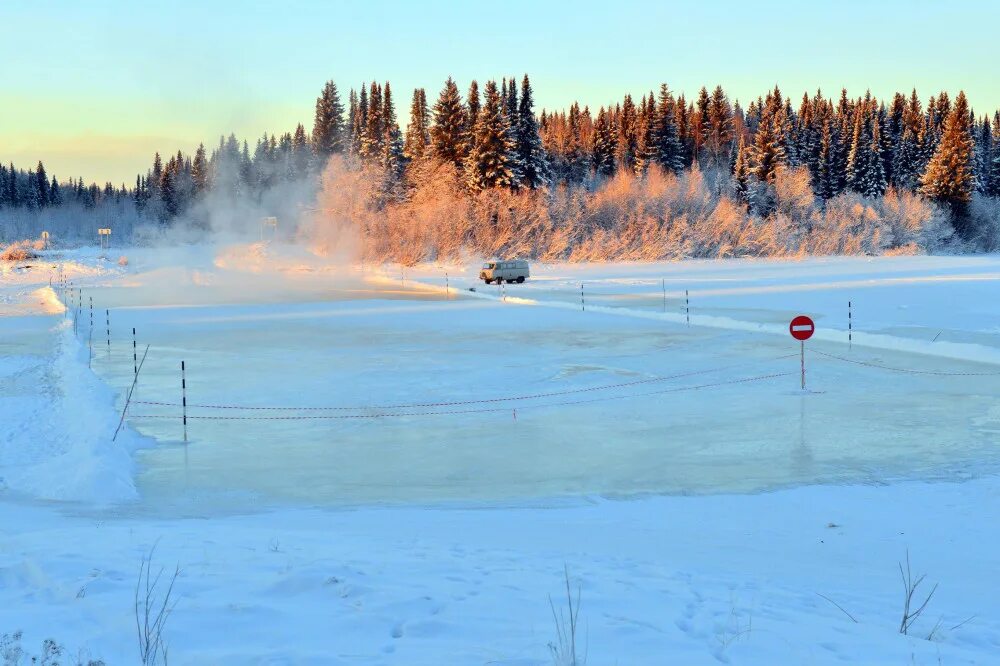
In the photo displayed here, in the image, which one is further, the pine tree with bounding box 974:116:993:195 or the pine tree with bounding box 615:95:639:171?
the pine tree with bounding box 615:95:639:171

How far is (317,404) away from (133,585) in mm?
8848

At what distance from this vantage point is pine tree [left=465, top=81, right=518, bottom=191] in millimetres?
70500

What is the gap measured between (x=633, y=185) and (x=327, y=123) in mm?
59623

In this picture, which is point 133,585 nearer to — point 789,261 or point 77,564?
point 77,564

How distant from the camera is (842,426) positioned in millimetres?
12039

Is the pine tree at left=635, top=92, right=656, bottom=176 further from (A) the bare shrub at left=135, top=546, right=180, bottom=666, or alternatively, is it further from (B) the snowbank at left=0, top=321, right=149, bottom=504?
(A) the bare shrub at left=135, top=546, right=180, bottom=666

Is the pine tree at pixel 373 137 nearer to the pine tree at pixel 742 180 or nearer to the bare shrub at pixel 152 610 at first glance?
the pine tree at pixel 742 180

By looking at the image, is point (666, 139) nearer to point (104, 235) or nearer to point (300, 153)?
point (300, 153)

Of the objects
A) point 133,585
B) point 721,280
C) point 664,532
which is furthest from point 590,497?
point 721,280

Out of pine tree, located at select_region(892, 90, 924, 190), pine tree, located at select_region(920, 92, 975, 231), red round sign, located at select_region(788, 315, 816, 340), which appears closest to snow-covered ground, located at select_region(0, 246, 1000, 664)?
red round sign, located at select_region(788, 315, 816, 340)

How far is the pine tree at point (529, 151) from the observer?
72500 mm

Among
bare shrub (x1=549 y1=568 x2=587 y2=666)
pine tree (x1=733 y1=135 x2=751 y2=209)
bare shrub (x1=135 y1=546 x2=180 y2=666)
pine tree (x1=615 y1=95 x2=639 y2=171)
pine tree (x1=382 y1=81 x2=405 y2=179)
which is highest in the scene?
pine tree (x1=615 y1=95 x2=639 y2=171)

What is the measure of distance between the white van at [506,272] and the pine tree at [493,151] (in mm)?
23177

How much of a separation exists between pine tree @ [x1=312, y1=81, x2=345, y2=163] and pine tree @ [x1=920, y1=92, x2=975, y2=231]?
72486 mm
